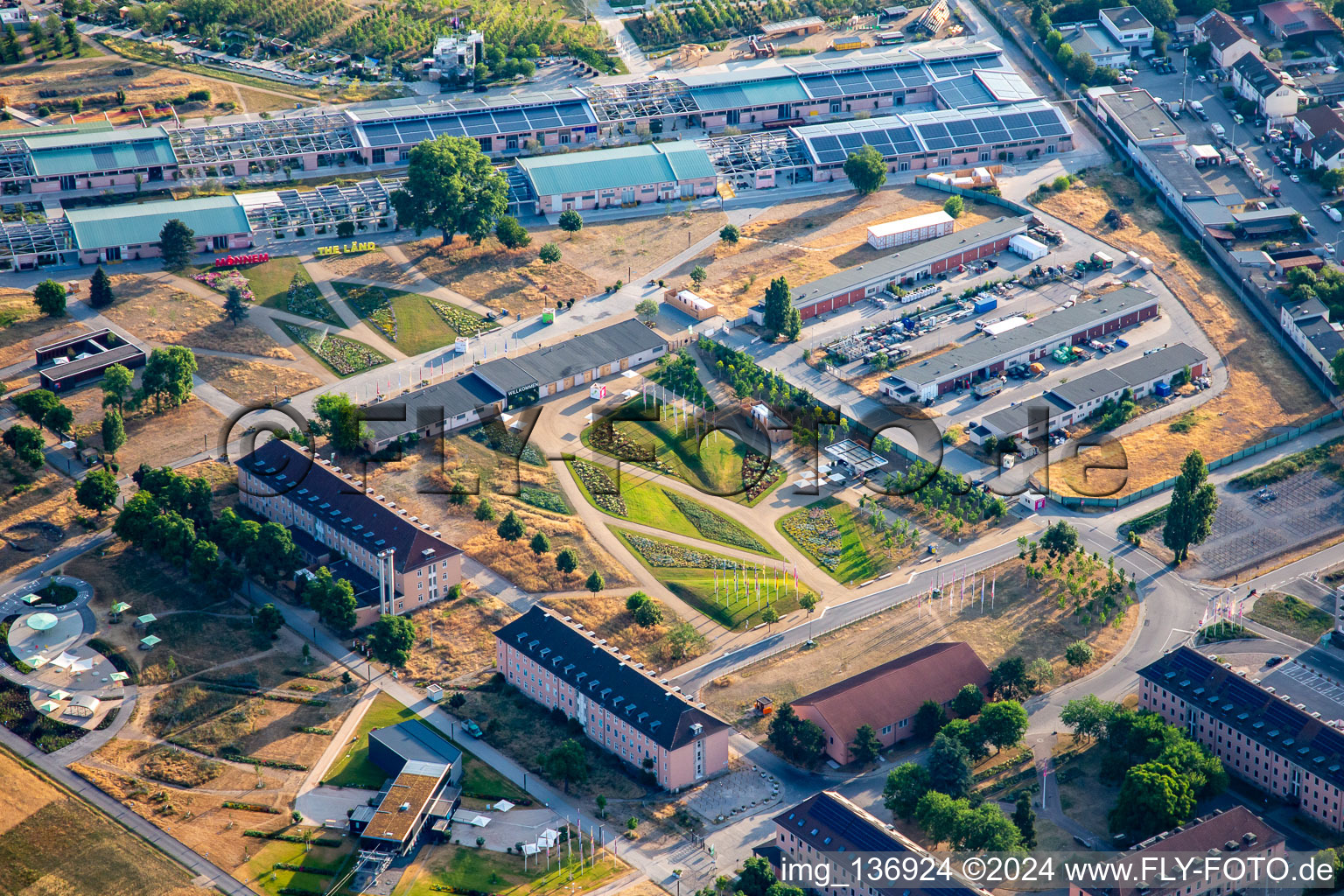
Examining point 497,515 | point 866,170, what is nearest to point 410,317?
point 497,515

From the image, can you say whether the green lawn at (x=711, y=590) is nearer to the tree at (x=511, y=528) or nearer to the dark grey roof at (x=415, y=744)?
the tree at (x=511, y=528)

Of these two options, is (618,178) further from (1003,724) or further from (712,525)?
(1003,724)

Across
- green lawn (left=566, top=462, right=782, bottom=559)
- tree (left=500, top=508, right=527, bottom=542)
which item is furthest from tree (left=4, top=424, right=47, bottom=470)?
green lawn (left=566, top=462, right=782, bottom=559)

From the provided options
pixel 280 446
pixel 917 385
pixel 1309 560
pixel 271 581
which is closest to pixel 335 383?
pixel 280 446

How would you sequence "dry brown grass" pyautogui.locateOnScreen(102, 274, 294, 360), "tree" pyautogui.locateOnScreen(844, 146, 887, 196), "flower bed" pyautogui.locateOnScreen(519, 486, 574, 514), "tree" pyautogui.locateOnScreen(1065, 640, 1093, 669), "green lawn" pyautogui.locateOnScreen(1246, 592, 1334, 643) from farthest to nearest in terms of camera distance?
1. "tree" pyautogui.locateOnScreen(844, 146, 887, 196)
2. "dry brown grass" pyautogui.locateOnScreen(102, 274, 294, 360)
3. "flower bed" pyautogui.locateOnScreen(519, 486, 574, 514)
4. "green lawn" pyautogui.locateOnScreen(1246, 592, 1334, 643)
5. "tree" pyautogui.locateOnScreen(1065, 640, 1093, 669)

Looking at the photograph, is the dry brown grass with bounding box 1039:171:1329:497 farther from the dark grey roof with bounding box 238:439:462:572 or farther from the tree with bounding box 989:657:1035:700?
the dark grey roof with bounding box 238:439:462:572
